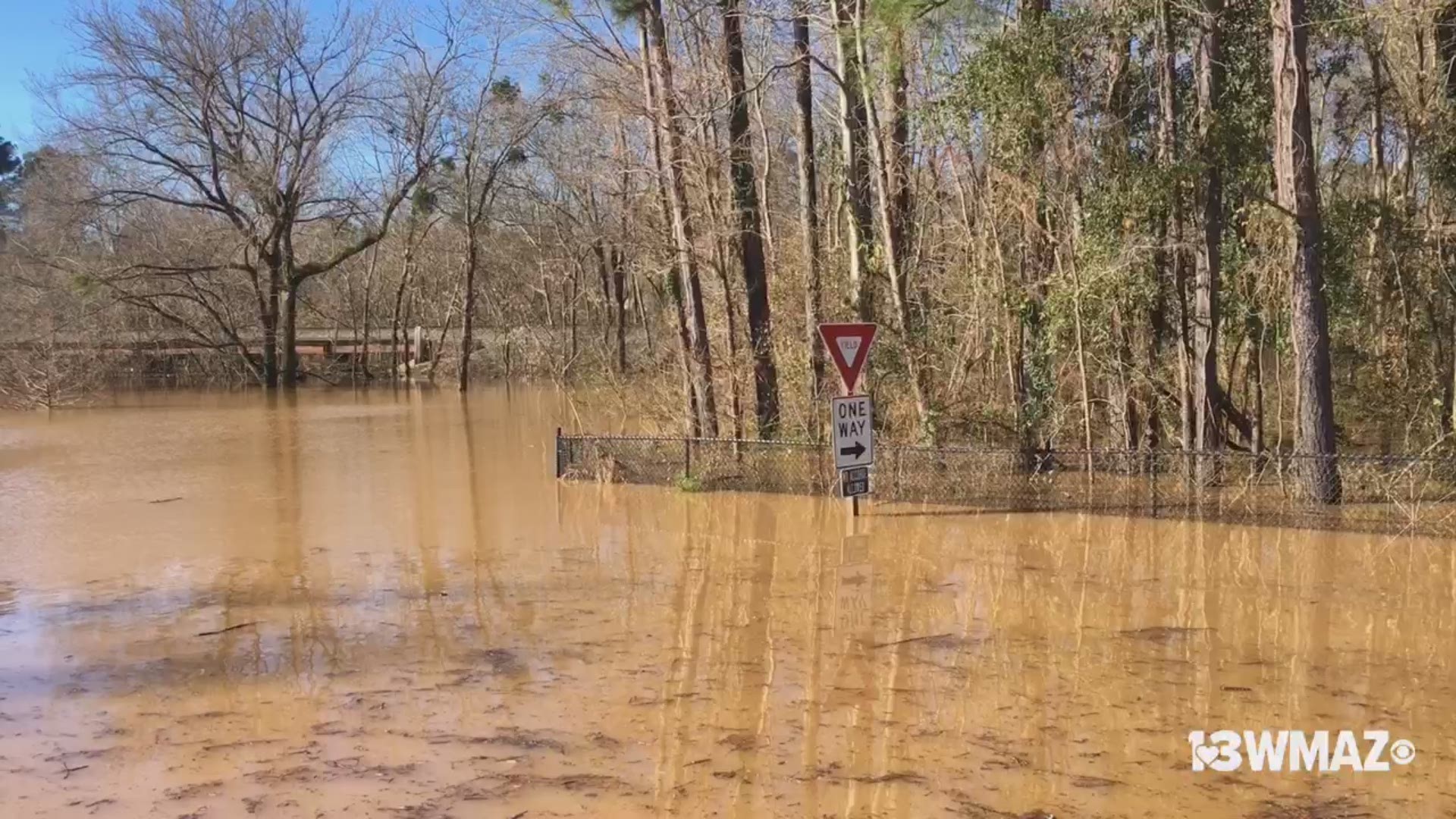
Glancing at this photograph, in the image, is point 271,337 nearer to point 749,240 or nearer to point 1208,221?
point 749,240

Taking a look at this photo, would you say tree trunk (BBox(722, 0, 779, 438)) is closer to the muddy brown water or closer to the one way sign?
the muddy brown water

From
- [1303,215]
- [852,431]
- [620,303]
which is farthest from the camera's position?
[620,303]

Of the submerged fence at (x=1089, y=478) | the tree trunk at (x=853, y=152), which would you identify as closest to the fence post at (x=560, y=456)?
the submerged fence at (x=1089, y=478)

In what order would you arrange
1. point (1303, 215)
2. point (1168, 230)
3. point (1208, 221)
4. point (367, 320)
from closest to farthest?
point (1303, 215), point (1208, 221), point (1168, 230), point (367, 320)

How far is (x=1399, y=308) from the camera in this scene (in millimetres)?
13891

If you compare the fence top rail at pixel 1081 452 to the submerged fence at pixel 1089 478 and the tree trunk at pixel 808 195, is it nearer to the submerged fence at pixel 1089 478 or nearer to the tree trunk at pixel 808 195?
the submerged fence at pixel 1089 478

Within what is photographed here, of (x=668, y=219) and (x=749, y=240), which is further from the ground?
(x=668, y=219)

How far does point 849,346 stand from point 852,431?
872mm

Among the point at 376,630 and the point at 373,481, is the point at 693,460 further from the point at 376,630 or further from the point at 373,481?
the point at 376,630

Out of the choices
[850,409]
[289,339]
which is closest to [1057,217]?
[850,409]

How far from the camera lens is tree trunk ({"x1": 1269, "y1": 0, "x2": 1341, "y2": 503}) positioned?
11.4 meters

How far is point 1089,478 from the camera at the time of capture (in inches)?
488

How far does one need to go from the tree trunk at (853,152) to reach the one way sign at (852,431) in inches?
164

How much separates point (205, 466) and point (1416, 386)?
57.8ft
